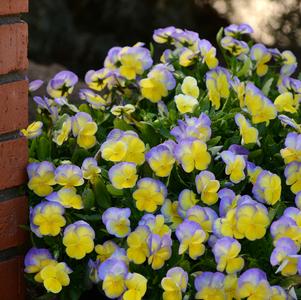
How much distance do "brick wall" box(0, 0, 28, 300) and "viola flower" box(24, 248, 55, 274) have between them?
0.28ft

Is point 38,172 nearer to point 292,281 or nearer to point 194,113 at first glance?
point 194,113

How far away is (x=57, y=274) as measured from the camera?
200 centimetres

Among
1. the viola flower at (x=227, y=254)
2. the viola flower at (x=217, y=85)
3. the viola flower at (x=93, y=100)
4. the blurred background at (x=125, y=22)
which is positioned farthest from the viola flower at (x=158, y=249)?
the blurred background at (x=125, y=22)

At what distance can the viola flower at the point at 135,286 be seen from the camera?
6.20 feet

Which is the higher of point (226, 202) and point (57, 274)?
point (226, 202)

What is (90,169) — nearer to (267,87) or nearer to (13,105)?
(13,105)

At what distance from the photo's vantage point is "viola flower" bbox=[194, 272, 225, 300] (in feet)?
6.24

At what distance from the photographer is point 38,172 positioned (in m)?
2.08

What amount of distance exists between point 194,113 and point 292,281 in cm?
58

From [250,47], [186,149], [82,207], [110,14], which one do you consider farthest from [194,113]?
[110,14]

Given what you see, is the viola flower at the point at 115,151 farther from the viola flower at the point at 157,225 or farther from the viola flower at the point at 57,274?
the viola flower at the point at 57,274

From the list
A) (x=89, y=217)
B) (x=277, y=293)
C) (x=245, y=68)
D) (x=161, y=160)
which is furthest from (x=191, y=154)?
(x=245, y=68)

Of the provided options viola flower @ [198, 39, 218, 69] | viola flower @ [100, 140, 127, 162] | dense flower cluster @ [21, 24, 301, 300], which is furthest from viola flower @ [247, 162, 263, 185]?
viola flower @ [198, 39, 218, 69]

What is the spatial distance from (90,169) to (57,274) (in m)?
0.27
